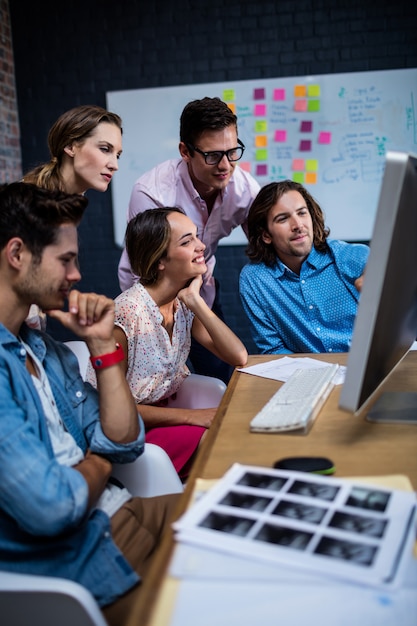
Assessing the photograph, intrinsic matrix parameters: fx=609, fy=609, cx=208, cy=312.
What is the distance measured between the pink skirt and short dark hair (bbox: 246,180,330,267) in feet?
2.67

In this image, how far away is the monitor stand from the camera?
123 centimetres

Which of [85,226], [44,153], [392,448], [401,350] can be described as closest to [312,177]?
[85,226]

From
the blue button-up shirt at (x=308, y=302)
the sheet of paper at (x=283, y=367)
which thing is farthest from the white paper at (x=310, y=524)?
the blue button-up shirt at (x=308, y=302)

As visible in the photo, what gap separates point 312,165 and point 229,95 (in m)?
0.72

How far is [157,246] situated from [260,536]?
1.40m

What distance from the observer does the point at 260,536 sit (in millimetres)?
732

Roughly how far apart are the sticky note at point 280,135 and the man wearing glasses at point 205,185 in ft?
4.60

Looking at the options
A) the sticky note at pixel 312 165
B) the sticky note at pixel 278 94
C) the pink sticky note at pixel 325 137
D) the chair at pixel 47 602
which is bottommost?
the chair at pixel 47 602

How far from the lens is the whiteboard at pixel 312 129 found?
155 inches

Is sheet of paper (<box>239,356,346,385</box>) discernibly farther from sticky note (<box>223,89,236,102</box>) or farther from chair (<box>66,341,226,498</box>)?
sticky note (<box>223,89,236,102</box>)

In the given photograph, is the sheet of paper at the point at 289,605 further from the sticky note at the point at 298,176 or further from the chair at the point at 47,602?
the sticky note at the point at 298,176

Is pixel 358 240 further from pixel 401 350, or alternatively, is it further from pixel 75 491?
pixel 75 491

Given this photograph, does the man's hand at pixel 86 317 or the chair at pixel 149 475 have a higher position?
the man's hand at pixel 86 317

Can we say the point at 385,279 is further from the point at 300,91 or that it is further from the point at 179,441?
the point at 300,91
